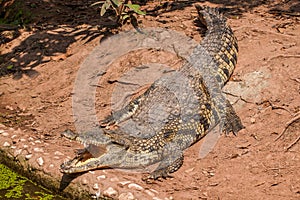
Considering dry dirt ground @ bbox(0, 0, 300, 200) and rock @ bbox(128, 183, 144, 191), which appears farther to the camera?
dry dirt ground @ bbox(0, 0, 300, 200)

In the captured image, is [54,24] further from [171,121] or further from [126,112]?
[171,121]

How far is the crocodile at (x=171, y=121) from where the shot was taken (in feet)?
16.0

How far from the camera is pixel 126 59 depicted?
6.55m

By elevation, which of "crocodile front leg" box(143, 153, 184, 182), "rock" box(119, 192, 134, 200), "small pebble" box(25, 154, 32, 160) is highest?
"small pebble" box(25, 154, 32, 160)

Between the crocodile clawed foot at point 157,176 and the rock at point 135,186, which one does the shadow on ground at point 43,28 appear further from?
the rock at point 135,186

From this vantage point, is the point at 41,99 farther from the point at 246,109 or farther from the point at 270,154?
the point at 270,154

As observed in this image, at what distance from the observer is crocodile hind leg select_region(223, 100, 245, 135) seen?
5.38 metres

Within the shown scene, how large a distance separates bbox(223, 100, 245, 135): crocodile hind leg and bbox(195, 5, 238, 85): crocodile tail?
55 cm

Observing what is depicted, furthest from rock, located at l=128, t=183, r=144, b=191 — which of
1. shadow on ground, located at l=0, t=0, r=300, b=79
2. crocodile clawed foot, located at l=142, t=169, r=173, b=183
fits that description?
shadow on ground, located at l=0, t=0, r=300, b=79

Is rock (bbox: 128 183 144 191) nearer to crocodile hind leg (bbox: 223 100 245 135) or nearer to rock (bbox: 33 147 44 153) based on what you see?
rock (bbox: 33 147 44 153)

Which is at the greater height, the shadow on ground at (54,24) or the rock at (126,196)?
the shadow on ground at (54,24)

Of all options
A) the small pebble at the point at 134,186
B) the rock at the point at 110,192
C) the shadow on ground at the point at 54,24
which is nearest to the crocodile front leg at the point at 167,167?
the small pebble at the point at 134,186

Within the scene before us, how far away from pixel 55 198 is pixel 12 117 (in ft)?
4.95

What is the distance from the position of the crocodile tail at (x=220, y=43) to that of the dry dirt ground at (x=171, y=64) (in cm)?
12
